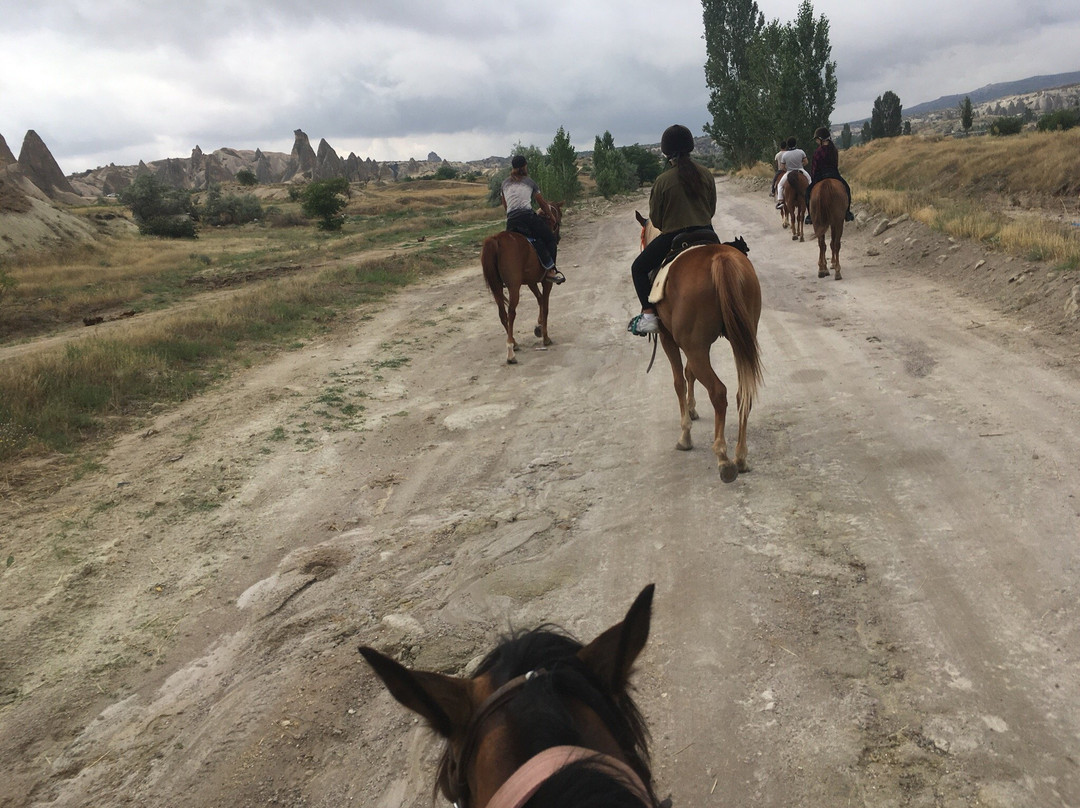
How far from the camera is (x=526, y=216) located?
32.2ft

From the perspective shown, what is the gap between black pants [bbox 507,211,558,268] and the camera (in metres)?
A: 9.80

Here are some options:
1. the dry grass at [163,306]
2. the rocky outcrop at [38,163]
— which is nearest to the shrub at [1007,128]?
the dry grass at [163,306]

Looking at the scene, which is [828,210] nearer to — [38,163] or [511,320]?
[511,320]

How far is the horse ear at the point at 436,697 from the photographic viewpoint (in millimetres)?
1433

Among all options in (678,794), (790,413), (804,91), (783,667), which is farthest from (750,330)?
(804,91)

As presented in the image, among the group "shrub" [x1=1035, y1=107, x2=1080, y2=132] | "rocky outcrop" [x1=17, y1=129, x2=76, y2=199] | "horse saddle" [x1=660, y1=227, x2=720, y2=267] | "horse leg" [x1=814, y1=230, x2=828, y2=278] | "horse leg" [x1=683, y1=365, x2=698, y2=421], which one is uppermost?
"rocky outcrop" [x1=17, y1=129, x2=76, y2=199]

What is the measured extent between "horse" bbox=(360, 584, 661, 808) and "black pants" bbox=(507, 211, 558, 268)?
338 inches

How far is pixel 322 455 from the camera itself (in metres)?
6.26

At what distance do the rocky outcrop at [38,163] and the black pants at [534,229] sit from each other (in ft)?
219

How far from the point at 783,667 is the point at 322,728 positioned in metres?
2.17

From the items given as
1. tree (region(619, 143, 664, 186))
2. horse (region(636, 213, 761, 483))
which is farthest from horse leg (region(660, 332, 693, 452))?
tree (region(619, 143, 664, 186))

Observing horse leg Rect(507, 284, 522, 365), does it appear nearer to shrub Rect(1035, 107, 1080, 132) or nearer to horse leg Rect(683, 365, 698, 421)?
horse leg Rect(683, 365, 698, 421)

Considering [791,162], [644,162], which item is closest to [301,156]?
[644,162]

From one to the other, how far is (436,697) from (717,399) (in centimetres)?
409
